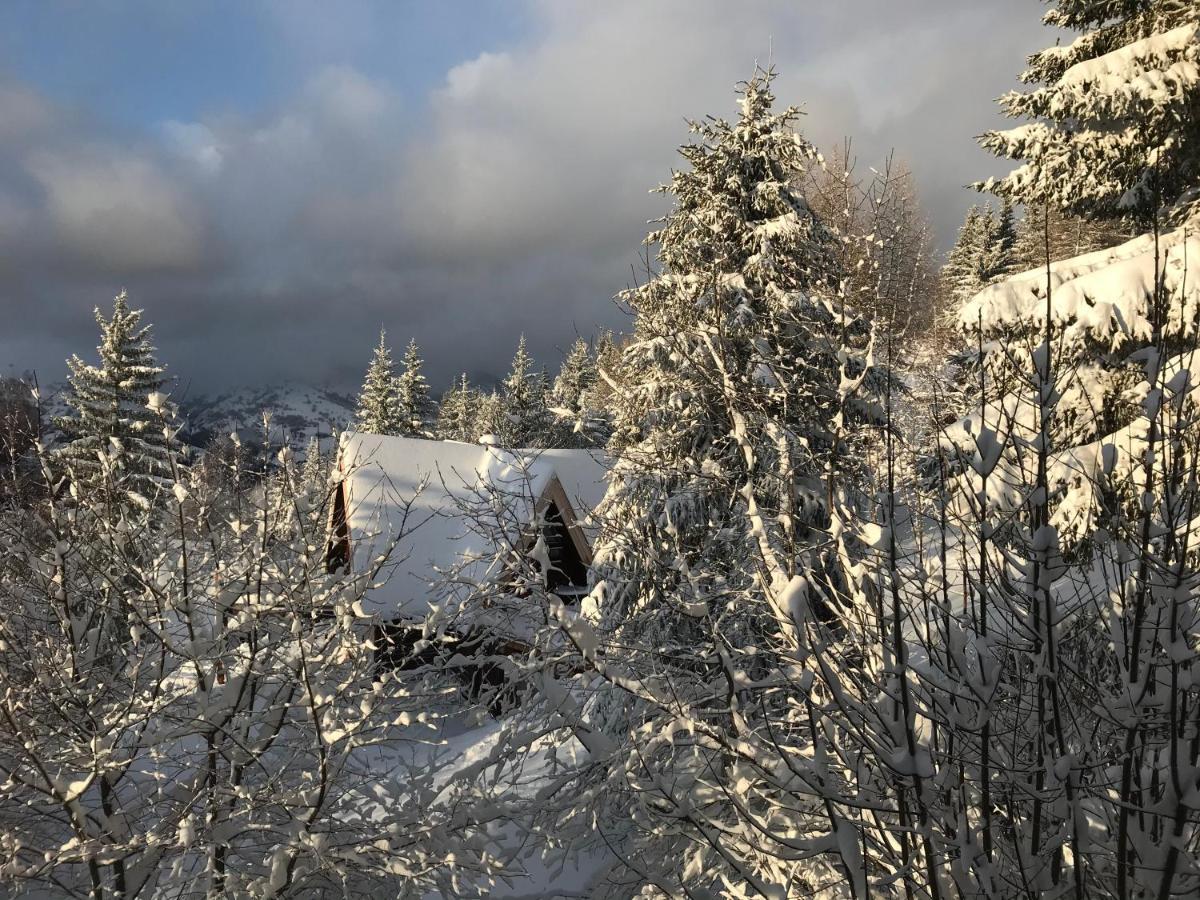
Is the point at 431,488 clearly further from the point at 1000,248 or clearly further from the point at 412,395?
the point at 1000,248

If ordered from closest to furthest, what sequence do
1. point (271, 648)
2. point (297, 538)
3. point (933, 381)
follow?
point (933, 381)
point (271, 648)
point (297, 538)

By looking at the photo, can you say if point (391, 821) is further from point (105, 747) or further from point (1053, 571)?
point (1053, 571)

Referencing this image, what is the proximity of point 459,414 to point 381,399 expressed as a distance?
16.0 meters

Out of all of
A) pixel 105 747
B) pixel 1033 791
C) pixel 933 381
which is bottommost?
pixel 105 747

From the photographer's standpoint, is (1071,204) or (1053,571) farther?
(1071,204)

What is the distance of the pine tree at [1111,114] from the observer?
5.94 meters

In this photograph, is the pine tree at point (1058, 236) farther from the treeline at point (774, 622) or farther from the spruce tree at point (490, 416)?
the spruce tree at point (490, 416)

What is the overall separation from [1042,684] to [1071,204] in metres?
7.51

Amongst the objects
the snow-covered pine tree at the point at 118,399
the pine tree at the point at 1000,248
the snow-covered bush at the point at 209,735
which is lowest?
the snow-covered bush at the point at 209,735

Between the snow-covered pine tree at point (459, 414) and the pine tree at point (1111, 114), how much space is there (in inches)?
1534

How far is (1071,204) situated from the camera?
24.4 ft

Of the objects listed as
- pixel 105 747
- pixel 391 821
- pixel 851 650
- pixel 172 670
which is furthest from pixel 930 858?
pixel 172 670

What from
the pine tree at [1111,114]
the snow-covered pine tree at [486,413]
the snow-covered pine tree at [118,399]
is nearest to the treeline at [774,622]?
the pine tree at [1111,114]

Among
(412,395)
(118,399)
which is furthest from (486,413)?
(118,399)
